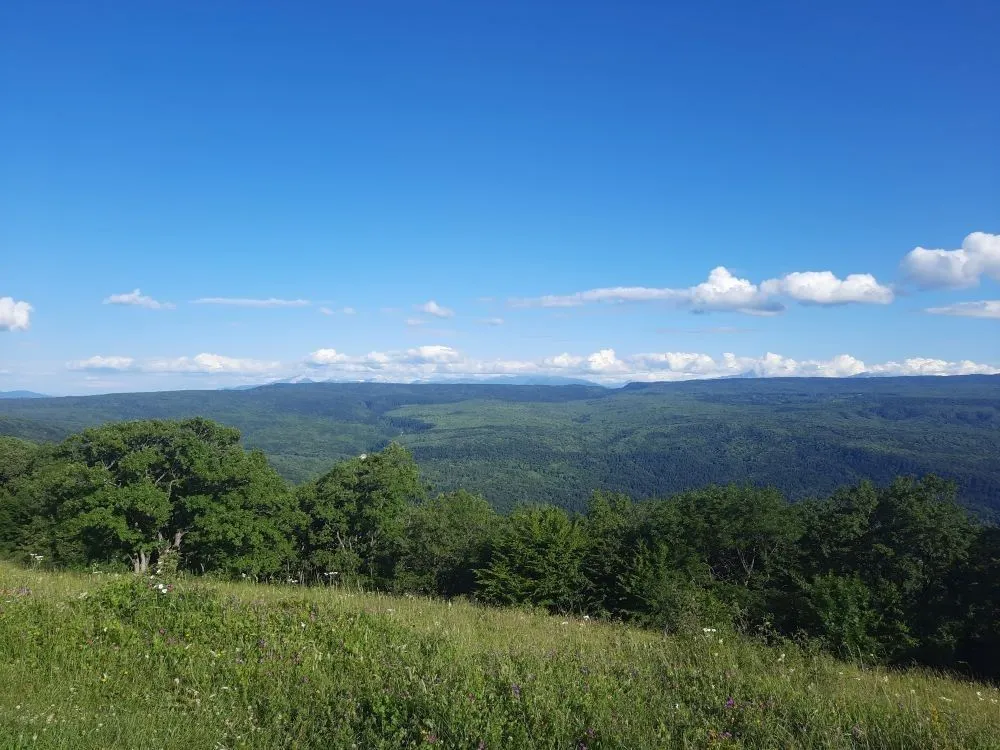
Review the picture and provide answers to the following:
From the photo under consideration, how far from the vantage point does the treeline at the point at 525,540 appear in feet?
78.6

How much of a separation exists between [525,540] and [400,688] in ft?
71.0

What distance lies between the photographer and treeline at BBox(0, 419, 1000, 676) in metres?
24.0

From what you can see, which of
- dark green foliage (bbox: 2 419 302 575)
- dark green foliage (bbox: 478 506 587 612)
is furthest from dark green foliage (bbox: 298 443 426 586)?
dark green foliage (bbox: 478 506 587 612)

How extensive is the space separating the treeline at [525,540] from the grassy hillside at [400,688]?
15.0 meters

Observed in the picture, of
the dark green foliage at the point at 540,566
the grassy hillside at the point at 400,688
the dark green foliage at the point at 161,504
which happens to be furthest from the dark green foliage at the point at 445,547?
the grassy hillside at the point at 400,688

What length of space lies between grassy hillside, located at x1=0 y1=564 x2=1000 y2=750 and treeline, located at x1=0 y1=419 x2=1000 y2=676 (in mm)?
15008

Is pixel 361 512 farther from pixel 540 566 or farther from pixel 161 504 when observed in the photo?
pixel 540 566

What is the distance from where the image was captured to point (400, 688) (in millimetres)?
5508

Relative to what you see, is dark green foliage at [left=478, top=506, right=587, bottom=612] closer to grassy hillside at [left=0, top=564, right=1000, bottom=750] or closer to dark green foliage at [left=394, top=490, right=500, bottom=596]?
dark green foliage at [left=394, top=490, right=500, bottom=596]

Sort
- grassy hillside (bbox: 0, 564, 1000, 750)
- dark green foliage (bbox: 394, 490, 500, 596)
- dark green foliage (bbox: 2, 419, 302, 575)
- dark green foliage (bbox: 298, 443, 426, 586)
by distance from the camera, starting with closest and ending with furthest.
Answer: grassy hillside (bbox: 0, 564, 1000, 750), dark green foliage (bbox: 2, 419, 302, 575), dark green foliage (bbox: 394, 490, 500, 596), dark green foliage (bbox: 298, 443, 426, 586)

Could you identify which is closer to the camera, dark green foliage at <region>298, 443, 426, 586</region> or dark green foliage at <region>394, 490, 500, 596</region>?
dark green foliage at <region>394, 490, 500, 596</region>

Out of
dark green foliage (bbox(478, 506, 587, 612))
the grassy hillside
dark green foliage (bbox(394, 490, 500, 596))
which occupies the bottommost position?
dark green foliage (bbox(394, 490, 500, 596))

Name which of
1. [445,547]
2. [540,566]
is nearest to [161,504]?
[445,547]

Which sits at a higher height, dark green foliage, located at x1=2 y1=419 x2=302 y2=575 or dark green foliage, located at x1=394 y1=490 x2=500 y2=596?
dark green foliage, located at x1=2 y1=419 x2=302 y2=575
